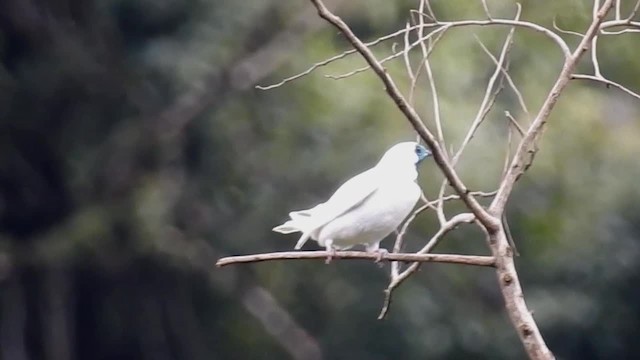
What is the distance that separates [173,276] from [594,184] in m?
2.38

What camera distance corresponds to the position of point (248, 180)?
8570 mm

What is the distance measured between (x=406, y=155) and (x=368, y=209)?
0.25 m

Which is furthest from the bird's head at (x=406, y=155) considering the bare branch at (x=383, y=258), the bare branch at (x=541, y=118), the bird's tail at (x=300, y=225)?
the bare branch at (x=383, y=258)

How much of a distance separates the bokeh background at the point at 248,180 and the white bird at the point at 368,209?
351 centimetres

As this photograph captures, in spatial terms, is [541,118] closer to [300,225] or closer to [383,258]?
[383,258]

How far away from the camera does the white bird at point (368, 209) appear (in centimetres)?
377

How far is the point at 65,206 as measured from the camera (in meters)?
8.84

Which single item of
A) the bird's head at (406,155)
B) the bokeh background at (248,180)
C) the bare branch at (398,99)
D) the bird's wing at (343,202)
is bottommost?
the bokeh background at (248,180)

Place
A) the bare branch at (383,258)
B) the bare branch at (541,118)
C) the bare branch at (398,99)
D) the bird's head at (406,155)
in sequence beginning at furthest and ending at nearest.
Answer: the bird's head at (406,155)
the bare branch at (541,118)
the bare branch at (383,258)
the bare branch at (398,99)

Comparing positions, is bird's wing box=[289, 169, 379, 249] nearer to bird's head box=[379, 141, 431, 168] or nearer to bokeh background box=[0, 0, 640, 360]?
bird's head box=[379, 141, 431, 168]

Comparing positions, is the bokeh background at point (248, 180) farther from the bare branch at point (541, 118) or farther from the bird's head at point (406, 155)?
the bare branch at point (541, 118)

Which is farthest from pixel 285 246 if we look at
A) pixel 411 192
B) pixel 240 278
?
pixel 411 192

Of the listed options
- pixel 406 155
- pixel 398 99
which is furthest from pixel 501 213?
pixel 406 155

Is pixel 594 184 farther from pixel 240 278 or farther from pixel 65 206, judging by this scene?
pixel 65 206
